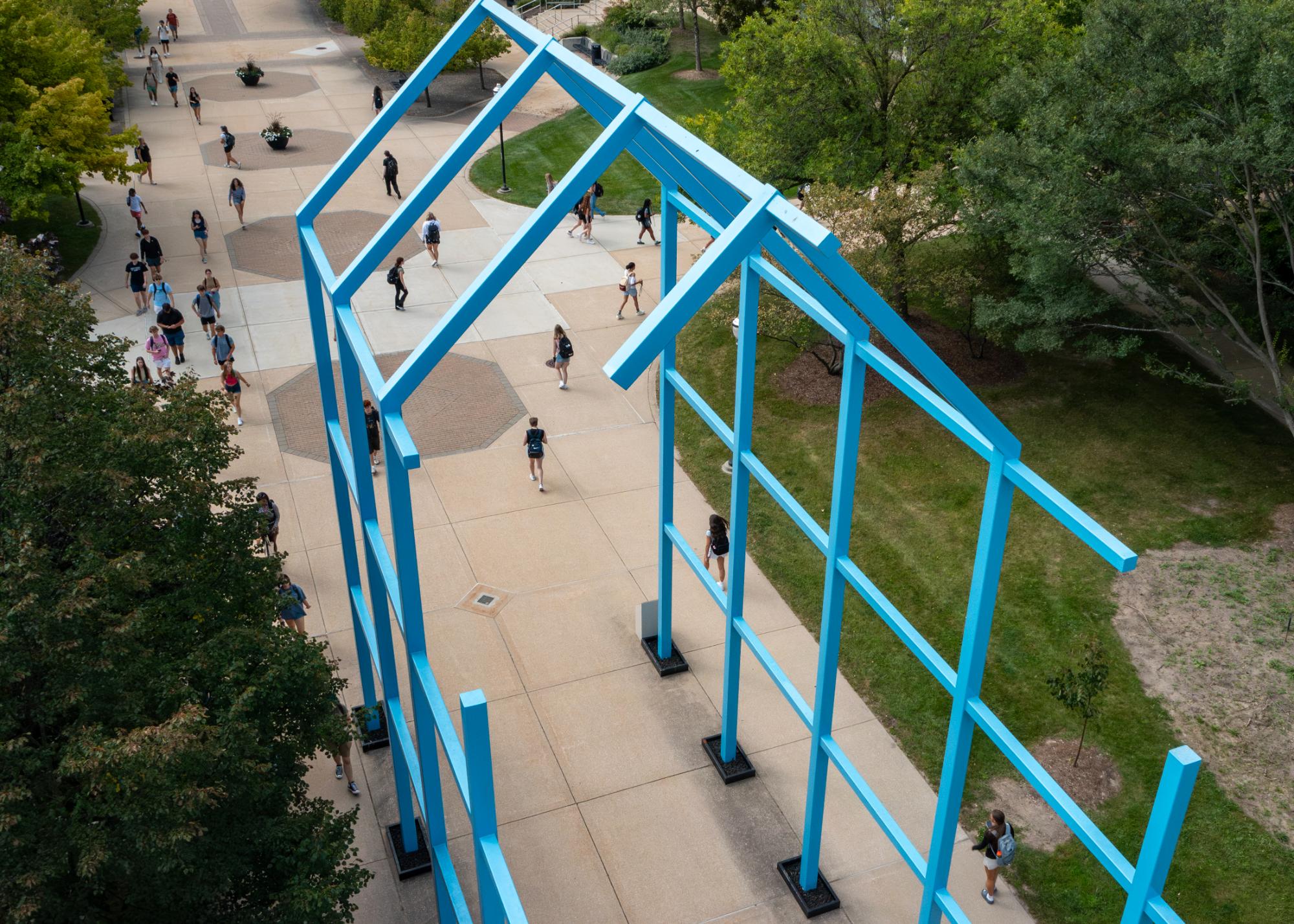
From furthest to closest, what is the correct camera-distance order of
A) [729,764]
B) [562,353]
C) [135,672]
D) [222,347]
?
[562,353]
[222,347]
[729,764]
[135,672]

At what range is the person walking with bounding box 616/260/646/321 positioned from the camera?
76.3 ft

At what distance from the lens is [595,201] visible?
29297 mm

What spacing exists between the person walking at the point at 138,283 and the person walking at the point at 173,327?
2.04 metres

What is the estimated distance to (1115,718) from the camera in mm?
14086

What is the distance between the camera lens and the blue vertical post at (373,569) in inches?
394

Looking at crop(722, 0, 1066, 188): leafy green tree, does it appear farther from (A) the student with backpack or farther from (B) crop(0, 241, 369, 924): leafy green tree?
(B) crop(0, 241, 369, 924): leafy green tree

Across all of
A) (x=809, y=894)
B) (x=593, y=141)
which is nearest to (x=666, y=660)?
(x=809, y=894)

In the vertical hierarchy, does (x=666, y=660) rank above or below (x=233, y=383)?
below

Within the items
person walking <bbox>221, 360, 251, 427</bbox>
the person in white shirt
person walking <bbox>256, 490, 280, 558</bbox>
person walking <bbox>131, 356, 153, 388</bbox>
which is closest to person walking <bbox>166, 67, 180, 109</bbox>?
the person in white shirt

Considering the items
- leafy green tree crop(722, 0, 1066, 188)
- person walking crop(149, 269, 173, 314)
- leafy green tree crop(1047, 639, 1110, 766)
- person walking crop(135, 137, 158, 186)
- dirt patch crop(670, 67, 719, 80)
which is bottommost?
leafy green tree crop(1047, 639, 1110, 766)

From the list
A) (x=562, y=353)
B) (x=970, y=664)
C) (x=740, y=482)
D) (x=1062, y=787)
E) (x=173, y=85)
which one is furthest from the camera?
(x=173, y=85)

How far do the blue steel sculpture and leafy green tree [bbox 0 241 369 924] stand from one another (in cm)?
116

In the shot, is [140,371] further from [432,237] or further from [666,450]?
[666,450]

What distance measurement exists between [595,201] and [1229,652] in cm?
1902
